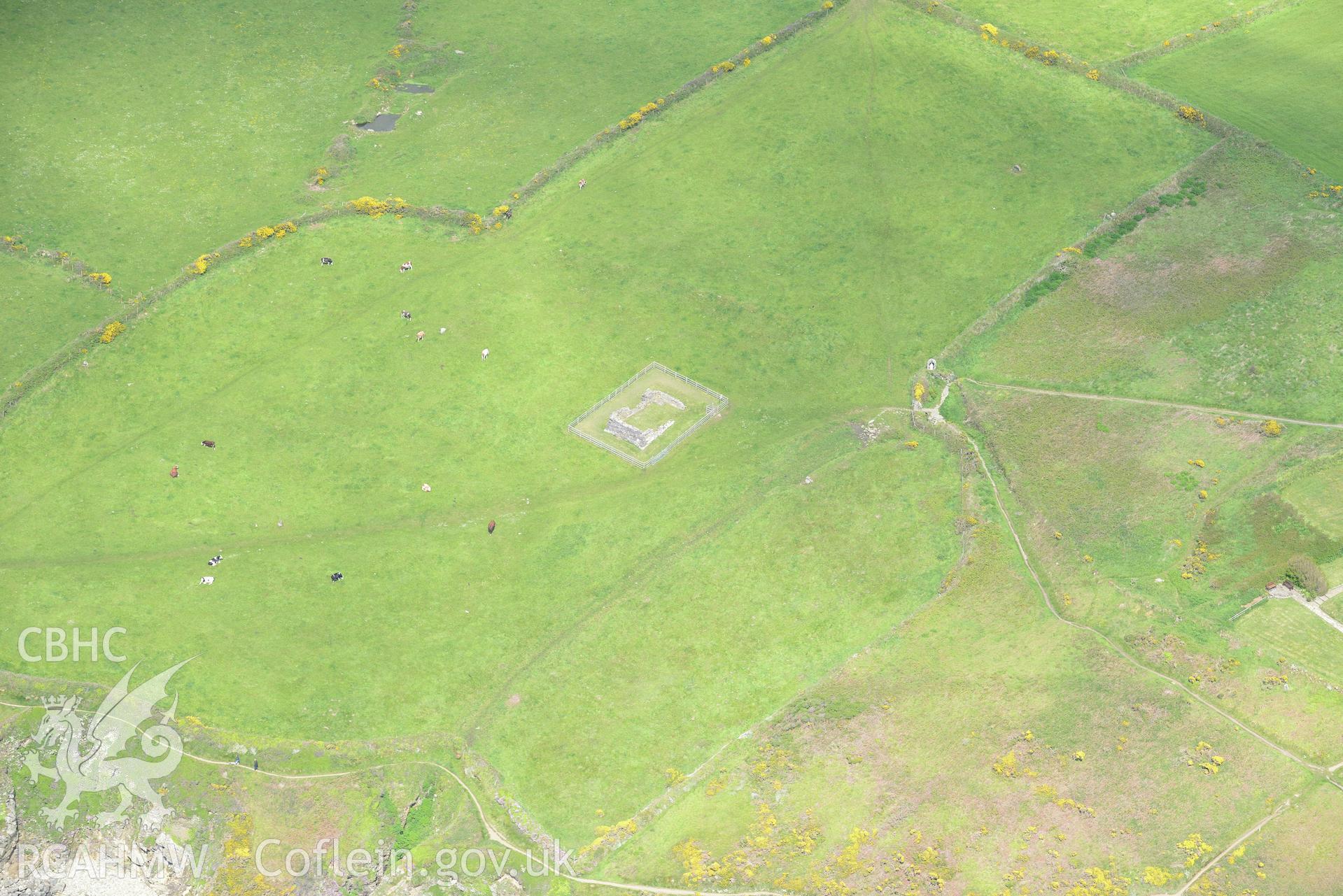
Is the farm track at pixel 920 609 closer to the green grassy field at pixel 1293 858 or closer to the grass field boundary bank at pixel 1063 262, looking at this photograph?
the green grassy field at pixel 1293 858

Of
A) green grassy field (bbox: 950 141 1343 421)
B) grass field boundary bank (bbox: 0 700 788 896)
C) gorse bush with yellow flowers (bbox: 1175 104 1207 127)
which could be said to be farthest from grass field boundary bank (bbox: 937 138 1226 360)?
grass field boundary bank (bbox: 0 700 788 896)

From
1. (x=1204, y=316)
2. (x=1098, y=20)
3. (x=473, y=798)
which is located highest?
(x=1098, y=20)

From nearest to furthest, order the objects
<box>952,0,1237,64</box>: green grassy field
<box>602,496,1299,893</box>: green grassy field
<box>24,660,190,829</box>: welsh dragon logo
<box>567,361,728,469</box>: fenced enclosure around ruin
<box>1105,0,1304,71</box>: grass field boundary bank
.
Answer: <box>602,496,1299,893</box>: green grassy field, <box>24,660,190,829</box>: welsh dragon logo, <box>567,361,728,469</box>: fenced enclosure around ruin, <box>1105,0,1304,71</box>: grass field boundary bank, <box>952,0,1237,64</box>: green grassy field

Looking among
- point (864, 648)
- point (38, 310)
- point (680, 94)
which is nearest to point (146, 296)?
point (38, 310)

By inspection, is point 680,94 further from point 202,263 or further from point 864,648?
point 864,648

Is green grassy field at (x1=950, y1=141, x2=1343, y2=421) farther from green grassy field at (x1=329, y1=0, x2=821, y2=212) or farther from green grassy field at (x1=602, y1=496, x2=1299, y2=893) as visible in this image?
green grassy field at (x1=329, y1=0, x2=821, y2=212)

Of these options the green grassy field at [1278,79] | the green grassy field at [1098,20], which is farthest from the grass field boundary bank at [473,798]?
the green grassy field at [1098,20]
